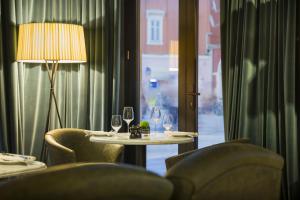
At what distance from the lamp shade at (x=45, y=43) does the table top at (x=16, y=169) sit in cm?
183

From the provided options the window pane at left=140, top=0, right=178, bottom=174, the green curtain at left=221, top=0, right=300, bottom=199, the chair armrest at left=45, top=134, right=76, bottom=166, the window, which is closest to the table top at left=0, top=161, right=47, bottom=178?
the chair armrest at left=45, top=134, right=76, bottom=166

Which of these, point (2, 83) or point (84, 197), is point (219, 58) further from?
point (84, 197)

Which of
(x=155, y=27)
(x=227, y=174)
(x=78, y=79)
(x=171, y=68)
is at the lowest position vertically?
(x=227, y=174)

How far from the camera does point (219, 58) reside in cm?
441

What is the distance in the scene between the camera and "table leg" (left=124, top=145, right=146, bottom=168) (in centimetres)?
480

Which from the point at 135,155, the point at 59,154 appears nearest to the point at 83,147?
the point at 59,154

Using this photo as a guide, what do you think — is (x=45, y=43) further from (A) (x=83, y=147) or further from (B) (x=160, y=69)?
(B) (x=160, y=69)

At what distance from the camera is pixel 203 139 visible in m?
4.60

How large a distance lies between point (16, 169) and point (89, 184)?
1161 mm

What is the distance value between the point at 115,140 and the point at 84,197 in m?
2.21

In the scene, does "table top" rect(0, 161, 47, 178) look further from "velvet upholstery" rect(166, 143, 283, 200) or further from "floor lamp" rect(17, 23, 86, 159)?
"floor lamp" rect(17, 23, 86, 159)

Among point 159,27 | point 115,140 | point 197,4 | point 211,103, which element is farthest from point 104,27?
point 115,140

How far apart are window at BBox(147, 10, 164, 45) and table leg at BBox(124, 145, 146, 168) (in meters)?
1.04

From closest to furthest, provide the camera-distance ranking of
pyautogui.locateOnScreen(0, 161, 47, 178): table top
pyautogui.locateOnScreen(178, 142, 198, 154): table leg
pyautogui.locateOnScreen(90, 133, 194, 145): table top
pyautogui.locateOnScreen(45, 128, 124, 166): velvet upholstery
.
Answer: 1. pyautogui.locateOnScreen(0, 161, 47, 178): table top
2. pyautogui.locateOnScreen(90, 133, 194, 145): table top
3. pyautogui.locateOnScreen(45, 128, 124, 166): velvet upholstery
4. pyautogui.locateOnScreen(178, 142, 198, 154): table leg
